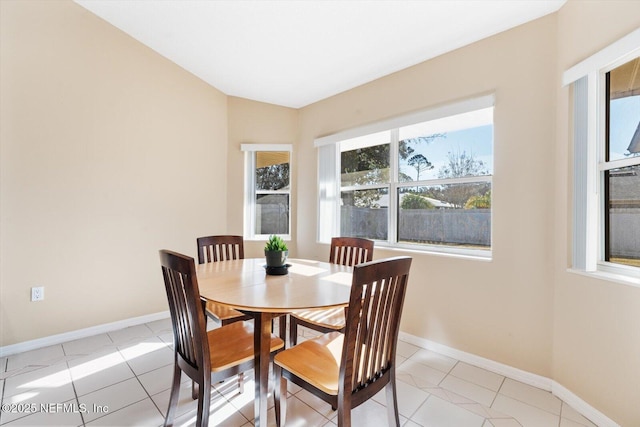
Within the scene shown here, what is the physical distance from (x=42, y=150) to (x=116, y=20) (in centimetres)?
138

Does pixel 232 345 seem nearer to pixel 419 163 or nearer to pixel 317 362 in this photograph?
pixel 317 362

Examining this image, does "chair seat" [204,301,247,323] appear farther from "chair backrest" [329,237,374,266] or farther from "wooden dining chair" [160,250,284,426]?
"chair backrest" [329,237,374,266]

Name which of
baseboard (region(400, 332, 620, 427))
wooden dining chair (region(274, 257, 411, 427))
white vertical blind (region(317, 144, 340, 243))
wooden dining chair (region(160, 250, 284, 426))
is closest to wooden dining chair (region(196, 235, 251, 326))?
wooden dining chair (region(160, 250, 284, 426))

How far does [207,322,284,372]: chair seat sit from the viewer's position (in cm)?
140

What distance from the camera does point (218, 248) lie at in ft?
8.49

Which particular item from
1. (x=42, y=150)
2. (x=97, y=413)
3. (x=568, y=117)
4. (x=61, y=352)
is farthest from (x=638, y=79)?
(x=61, y=352)

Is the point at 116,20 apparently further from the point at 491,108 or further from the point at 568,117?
the point at 568,117

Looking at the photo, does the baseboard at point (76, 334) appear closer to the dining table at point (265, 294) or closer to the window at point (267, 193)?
the window at point (267, 193)

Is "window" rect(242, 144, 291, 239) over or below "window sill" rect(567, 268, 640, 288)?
over

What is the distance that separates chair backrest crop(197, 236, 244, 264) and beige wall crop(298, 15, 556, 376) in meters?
1.66

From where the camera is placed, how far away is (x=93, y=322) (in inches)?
108

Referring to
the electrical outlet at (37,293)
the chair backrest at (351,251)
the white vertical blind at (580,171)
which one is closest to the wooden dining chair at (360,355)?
the chair backrest at (351,251)

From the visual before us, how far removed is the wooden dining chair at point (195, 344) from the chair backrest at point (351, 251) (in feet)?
3.23

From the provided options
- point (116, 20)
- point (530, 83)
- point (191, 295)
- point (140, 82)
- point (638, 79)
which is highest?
point (116, 20)
